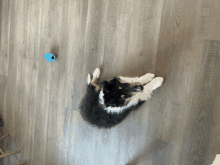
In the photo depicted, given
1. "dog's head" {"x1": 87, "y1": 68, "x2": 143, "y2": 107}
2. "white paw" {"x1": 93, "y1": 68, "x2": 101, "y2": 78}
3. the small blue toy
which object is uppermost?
the small blue toy

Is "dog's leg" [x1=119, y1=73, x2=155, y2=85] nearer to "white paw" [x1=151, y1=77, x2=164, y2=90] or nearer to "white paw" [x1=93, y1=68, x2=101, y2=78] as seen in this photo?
"white paw" [x1=151, y1=77, x2=164, y2=90]

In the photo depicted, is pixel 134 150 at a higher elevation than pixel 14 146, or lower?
higher

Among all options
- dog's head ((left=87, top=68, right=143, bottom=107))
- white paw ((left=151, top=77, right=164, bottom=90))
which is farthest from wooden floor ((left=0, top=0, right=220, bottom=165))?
dog's head ((left=87, top=68, right=143, bottom=107))

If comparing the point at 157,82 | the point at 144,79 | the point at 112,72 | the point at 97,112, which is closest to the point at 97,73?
the point at 112,72

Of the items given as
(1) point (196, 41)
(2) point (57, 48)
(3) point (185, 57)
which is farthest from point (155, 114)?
(2) point (57, 48)

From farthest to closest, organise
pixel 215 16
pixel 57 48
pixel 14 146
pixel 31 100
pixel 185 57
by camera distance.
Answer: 1. pixel 14 146
2. pixel 31 100
3. pixel 57 48
4. pixel 185 57
5. pixel 215 16

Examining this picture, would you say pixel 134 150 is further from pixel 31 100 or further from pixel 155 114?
pixel 31 100

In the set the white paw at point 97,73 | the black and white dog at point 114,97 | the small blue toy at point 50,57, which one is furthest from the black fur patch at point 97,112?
the small blue toy at point 50,57

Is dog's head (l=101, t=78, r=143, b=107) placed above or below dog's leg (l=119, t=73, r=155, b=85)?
below
